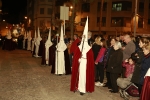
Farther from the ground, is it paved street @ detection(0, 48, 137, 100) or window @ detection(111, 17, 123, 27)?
window @ detection(111, 17, 123, 27)

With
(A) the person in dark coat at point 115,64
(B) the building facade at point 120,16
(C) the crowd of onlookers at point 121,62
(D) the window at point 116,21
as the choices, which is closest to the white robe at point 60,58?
(C) the crowd of onlookers at point 121,62

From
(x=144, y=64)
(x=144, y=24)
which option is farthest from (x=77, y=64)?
(x=144, y=24)

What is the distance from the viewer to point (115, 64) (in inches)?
377

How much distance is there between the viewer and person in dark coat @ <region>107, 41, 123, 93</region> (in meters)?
9.54

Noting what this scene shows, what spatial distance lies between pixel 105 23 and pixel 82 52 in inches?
1529

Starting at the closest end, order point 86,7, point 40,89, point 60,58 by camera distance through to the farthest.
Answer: point 40,89, point 60,58, point 86,7

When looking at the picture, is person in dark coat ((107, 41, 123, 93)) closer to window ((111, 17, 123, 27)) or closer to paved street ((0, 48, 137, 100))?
paved street ((0, 48, 137, 100))

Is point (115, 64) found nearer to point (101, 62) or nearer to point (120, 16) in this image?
point (101, 62)

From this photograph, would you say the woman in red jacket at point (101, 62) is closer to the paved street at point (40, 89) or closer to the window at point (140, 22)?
the paved street at point (40, 89)

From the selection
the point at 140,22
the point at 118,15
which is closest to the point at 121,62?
the point at 118,15

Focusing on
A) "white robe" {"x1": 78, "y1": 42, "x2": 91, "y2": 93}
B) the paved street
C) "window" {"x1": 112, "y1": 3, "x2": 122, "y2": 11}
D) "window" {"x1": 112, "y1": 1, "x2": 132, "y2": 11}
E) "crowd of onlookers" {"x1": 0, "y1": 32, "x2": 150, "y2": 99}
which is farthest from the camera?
"window" {"x1": 112, "y1": 3, "x2": 122, "y2": 11}

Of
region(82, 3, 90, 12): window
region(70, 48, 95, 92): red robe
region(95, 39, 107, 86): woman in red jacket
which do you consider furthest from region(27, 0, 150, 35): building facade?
region(70, 48, 95, 92): red robe

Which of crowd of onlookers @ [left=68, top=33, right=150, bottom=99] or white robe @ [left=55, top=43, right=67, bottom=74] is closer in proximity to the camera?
crowd of onlookers @ [left=68, top=33, right=150, bottom=99]

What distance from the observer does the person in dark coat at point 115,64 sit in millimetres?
9540
